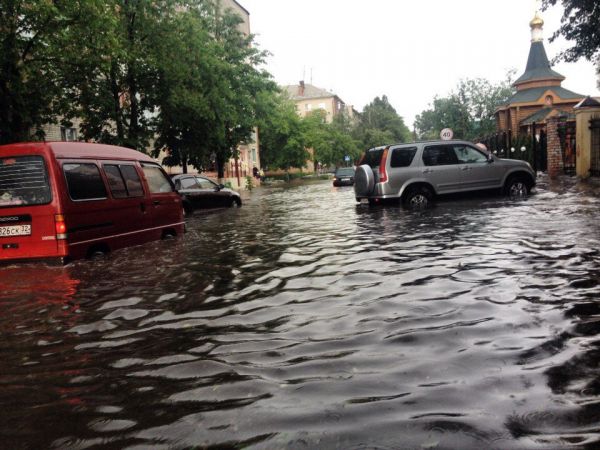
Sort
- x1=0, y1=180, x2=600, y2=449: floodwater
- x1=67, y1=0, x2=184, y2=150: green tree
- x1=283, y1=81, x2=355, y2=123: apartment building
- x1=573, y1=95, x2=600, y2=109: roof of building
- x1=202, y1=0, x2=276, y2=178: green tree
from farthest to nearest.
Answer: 1. x1=283, y1=81, x2=355, y2=123: apartment building
2. x1=202, y1=0, x2=276, y2=178: green tree
3. x1=573, y1=95, x2=600, y2=109: roof of building
4. x1=67, y1=0, x2=184, y2=150: green tree
5. x1=0, y1=180, x2=600, y2=449: floodwater

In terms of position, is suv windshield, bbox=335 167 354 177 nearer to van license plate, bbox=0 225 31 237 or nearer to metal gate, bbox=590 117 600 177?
metal gate, bbox=590 117 600 177

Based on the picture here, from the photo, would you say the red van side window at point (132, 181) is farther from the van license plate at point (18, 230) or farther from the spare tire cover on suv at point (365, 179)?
the spare tire cover on suv at point (365, 179)

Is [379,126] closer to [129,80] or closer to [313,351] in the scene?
[129,80]

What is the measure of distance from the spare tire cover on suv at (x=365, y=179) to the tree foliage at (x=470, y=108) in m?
51.5

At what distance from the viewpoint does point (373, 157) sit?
15.3 m

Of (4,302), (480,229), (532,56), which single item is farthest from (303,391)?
(532,56)

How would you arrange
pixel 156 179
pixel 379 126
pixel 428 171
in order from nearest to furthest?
pixel 156 179 < pixel 428 171 < pixel 379 126

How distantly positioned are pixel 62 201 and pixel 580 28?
2473cm

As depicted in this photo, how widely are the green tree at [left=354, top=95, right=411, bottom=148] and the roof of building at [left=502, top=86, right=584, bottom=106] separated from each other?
4741 cm

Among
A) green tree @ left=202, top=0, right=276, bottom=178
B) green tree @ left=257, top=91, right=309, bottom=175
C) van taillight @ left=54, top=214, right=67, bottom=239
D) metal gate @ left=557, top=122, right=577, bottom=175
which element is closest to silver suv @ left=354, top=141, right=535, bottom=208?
van taillight @ left=54, top=214, right=67, bottom=239

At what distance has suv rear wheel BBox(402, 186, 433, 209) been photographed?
48.0ft

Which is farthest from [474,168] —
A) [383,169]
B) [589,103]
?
[589,103]

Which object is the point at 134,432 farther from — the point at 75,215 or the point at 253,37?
the point at 253,37

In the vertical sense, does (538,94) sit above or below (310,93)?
below
